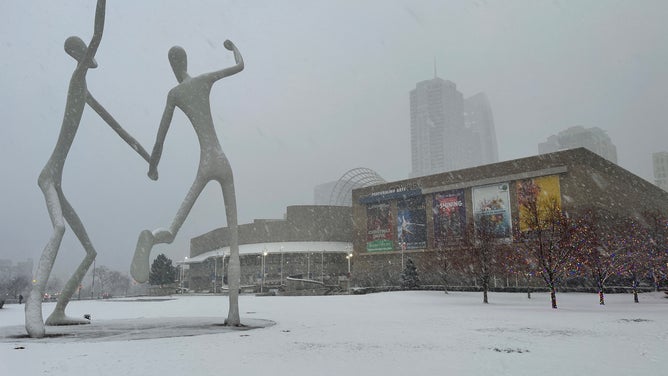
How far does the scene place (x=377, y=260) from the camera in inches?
2603

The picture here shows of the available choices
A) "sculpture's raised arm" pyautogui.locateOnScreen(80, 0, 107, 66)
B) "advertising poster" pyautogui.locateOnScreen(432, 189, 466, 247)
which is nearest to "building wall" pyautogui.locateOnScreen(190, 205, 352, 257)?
"advertising poster" pyautogui.locateOnScreen(432, 189, 466, 247)

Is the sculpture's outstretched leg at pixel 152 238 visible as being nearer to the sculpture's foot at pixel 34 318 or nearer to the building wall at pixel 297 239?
the sculpture's foot at pixel 34 318

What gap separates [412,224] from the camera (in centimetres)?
6241

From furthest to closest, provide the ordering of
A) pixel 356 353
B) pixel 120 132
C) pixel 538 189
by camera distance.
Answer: pixel 538 189 < pixel 120 132 < pixel 356 353

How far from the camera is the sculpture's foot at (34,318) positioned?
35.5ft

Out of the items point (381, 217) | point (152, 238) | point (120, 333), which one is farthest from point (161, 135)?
point (381, 217)

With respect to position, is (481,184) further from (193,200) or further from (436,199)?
(193,200)

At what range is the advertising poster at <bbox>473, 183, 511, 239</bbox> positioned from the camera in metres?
52.5

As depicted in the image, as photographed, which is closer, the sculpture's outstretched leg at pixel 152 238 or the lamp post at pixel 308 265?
the sculpture's outstretched leg at pixel 152 238

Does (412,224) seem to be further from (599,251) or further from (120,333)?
(120,333)

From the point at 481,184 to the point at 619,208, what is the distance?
52.7 feet

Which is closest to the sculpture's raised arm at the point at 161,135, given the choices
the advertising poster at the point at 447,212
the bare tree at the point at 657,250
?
the bare tree at the point at 657,250

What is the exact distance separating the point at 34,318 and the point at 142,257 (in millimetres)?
3156

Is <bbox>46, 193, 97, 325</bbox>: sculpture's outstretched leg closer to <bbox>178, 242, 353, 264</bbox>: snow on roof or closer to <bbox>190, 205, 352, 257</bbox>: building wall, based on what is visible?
<bbox>178, 242, 353, 264</bbox>: snow on roof
